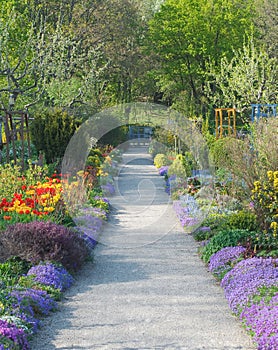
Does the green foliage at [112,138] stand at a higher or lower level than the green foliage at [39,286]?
higher

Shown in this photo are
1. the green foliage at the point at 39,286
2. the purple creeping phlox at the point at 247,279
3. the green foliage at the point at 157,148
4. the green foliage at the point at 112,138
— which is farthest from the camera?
the green foliage at the point at 157,148

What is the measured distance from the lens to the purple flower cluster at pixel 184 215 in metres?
9.25

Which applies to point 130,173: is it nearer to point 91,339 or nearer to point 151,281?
point 151,281

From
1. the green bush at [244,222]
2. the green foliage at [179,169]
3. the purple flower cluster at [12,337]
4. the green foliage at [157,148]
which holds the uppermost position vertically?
the green foliage at [157,148]

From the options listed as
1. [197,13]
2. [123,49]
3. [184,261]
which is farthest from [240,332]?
[197,13]

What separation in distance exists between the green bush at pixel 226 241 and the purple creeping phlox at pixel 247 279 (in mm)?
892

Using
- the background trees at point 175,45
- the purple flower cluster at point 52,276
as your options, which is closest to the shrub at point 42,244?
the purple flower cluster at point 52,276

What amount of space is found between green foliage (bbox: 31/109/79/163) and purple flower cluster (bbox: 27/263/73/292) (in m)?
8.27

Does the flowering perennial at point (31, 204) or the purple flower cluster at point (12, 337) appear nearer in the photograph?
the purple flower cluster at point (12, 337)

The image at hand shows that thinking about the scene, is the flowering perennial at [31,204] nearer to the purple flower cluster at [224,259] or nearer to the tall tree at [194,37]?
the purple flower cluster at [224,259]

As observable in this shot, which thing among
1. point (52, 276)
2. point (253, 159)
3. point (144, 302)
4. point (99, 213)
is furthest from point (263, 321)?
point (99, 213)

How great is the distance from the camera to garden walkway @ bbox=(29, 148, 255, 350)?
14.7 feet

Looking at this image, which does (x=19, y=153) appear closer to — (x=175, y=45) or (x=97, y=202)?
(x=97, y=202)

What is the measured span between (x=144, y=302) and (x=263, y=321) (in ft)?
4.89
